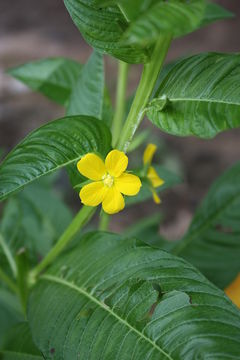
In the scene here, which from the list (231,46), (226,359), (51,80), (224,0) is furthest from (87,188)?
(224,0)

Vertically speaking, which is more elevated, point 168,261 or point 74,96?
point 74,96

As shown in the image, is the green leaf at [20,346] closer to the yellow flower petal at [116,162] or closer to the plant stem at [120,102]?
the yellow flower petal at [116,162]

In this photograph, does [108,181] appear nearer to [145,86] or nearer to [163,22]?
[145,86]

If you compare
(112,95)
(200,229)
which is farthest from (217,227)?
(112,95)

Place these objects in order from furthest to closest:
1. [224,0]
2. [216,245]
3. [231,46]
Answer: [224,0] < [231,46] < [216,245]

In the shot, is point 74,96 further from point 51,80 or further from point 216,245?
point 216,245

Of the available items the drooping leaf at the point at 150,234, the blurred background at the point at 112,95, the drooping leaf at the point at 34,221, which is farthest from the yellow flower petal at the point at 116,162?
the blurred background at the point at 112,95

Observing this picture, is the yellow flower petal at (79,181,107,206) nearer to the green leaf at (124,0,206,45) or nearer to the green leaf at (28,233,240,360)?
the green leaf at (28,233,240,360)
